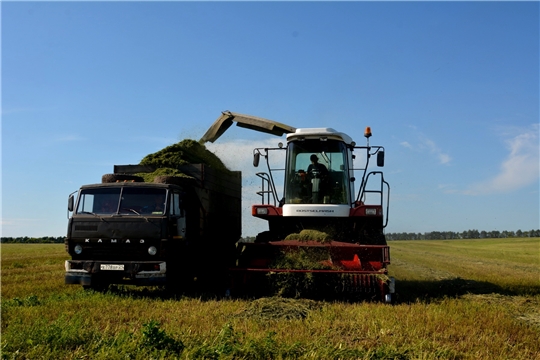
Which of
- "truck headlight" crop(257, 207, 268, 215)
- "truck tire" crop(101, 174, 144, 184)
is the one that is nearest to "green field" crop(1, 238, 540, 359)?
"truck headlight" crop(257, 207, 268, 215)

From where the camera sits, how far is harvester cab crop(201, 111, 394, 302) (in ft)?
31.6

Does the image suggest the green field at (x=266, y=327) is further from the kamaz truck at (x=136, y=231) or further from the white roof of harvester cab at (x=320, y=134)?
the white roof of harvester cab at (x=320, y=134)

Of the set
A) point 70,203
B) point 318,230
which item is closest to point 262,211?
point 318,230

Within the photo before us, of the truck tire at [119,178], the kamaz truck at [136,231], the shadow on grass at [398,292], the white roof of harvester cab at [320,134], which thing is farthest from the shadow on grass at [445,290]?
the truck tire at [119,178]

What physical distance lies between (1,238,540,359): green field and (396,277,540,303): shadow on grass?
102 millimetres

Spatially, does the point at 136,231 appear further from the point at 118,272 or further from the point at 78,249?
the point at 78,249

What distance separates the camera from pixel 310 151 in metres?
11.4

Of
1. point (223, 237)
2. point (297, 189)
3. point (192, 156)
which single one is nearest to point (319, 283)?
point (297, 189)

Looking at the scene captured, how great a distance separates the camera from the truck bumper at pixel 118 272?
32.3 ft

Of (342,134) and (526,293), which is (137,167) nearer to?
(342,134)

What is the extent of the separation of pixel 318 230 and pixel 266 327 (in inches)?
168

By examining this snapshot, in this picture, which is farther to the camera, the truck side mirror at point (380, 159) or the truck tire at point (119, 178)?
the truck tire at point (119, 178)

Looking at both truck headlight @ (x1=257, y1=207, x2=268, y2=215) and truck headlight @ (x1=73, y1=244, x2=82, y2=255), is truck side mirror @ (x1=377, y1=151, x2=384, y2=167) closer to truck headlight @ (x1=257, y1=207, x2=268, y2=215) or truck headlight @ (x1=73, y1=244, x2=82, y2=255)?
truck headlight @ (x1=257, y1=207, x2=268, y2=215)

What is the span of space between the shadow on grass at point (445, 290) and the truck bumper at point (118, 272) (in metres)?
4.76
